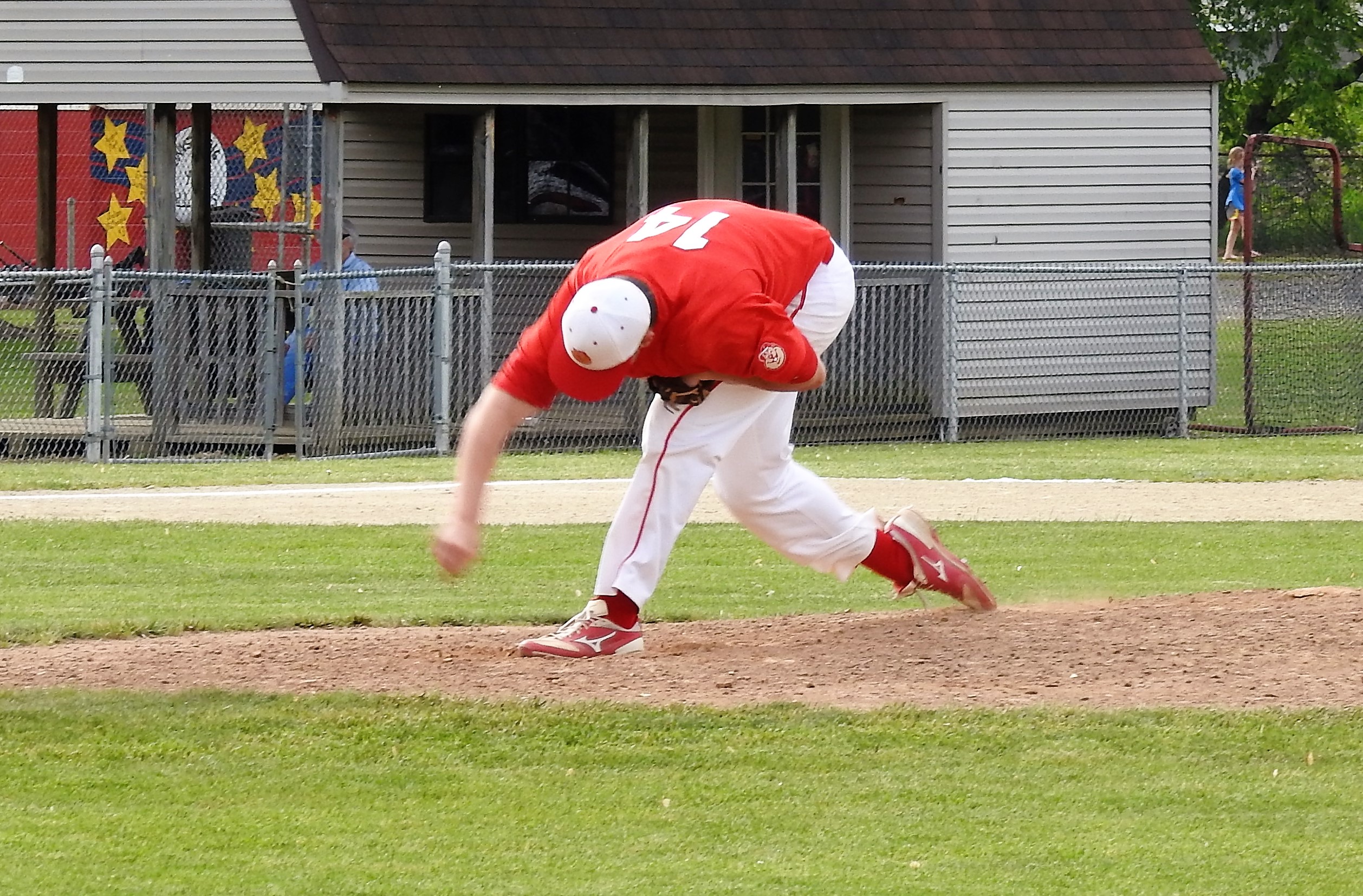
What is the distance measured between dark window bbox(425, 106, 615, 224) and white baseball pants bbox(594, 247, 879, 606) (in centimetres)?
1200

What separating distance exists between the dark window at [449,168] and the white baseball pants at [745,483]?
39.5 feet

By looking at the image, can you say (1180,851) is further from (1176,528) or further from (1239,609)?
(1176,528)

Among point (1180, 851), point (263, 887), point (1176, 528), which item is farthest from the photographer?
point (1176, 528)

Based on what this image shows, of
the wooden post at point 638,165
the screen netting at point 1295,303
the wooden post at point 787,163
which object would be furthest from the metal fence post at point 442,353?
the screen netting at point 1295,303

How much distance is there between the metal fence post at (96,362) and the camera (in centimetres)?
1476

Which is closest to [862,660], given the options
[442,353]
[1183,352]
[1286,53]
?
[442,353]

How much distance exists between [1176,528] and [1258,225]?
688 inches

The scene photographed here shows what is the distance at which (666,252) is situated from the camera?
237 inches

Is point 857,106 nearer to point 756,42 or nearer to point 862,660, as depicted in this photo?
point 756,42

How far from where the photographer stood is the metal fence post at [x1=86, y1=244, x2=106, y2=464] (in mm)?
14758

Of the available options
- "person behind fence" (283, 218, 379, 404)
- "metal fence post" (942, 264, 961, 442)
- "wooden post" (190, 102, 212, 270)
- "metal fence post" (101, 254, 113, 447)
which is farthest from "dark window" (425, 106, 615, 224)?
"metal fence post" (101, 254, 113, 447)

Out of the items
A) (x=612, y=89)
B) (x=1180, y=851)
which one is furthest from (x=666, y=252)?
(x=612, y=89)

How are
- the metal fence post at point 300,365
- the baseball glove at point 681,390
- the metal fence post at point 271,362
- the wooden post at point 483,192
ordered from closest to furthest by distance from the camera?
1. the baseball glove at point 681,390
2. the metal fence post at point 271,362
3. the metal fence post at point 300,365
4. the wooden post at point 483,192

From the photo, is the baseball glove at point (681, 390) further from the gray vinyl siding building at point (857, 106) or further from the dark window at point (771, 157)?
the dark window at point (771, 157)
